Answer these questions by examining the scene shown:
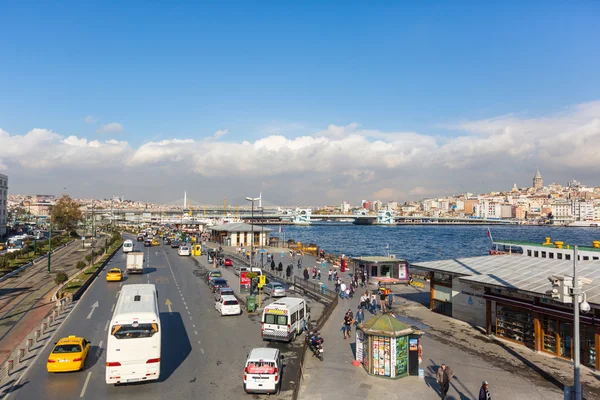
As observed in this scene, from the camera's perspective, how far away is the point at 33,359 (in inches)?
644

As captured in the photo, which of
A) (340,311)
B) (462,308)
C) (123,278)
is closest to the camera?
(462,308)

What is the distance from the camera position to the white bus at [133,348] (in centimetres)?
1295

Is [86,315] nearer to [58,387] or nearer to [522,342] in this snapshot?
[58,387]

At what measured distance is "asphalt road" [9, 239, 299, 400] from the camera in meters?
13.3

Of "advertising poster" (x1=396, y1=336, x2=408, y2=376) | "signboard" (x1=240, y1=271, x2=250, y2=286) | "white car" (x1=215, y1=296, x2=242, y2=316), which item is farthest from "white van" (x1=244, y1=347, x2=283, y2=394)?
"signboard" (x1=240, y1=271, x2=250, y2=286)

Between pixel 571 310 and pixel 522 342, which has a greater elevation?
pixel 571 310

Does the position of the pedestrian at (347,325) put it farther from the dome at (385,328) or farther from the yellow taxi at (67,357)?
the yellow taxi at (67,357)

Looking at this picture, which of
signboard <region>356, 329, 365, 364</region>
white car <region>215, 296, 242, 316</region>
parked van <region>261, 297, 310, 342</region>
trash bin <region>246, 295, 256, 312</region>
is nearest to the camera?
signboard <region>356, 329, 365, 364</region>

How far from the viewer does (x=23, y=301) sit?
27906 mm

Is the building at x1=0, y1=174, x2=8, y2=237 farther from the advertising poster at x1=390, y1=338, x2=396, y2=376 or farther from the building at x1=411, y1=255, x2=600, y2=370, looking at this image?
the advertising poster at x1=390, y1=338, x2=396, y2=376

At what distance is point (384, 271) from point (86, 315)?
20.6 metres

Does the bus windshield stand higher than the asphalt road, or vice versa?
the bus windshield

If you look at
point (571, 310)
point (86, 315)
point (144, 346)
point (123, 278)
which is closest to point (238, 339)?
point (144, 346)

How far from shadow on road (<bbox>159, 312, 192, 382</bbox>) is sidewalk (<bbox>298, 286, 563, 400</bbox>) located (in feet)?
15.7
